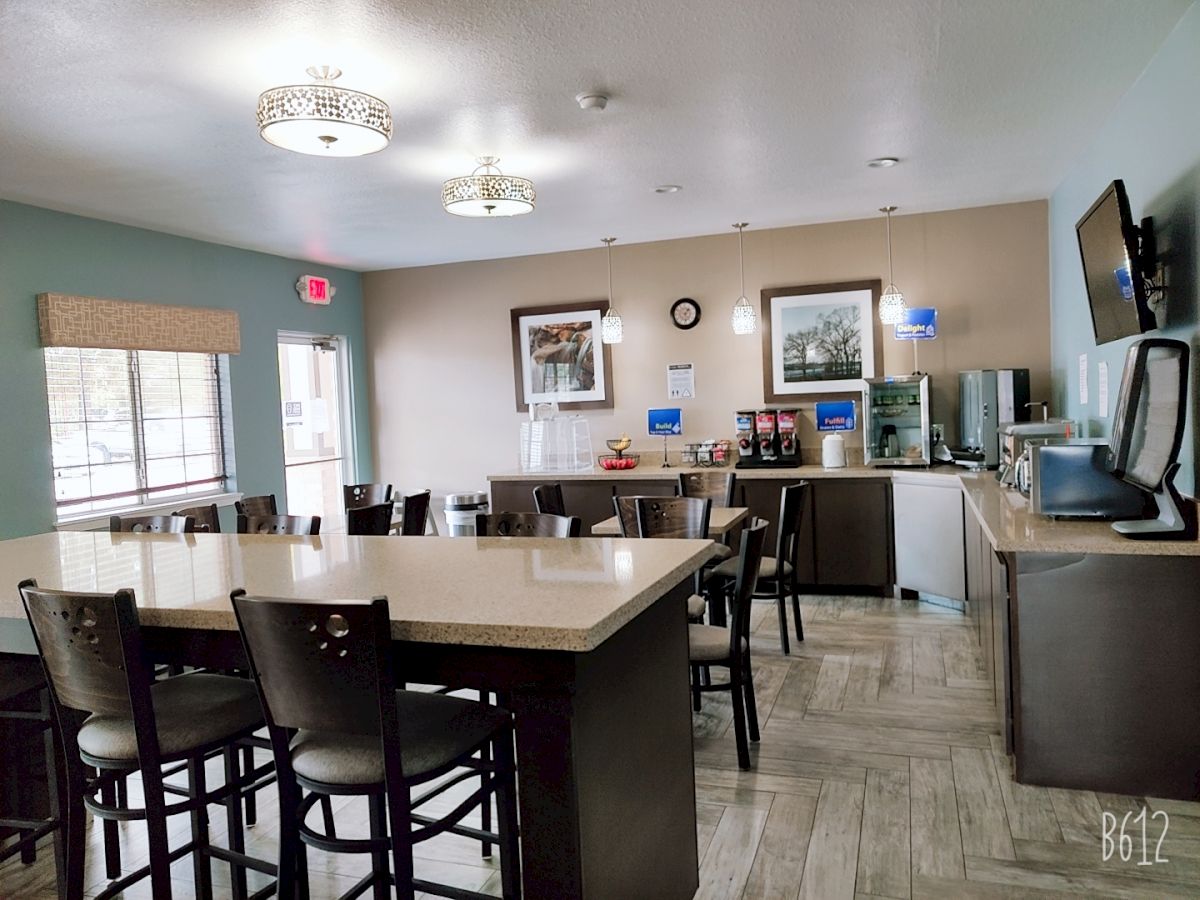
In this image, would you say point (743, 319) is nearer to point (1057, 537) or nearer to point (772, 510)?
point (772, 510)

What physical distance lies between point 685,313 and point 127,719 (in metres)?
4.98

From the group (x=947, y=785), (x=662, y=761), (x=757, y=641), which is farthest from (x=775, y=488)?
(x=662, y=761)

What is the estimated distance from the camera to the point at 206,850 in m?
2.13

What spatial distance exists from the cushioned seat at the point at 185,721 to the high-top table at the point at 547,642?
173mm

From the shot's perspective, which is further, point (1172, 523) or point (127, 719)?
point (1172, 523)

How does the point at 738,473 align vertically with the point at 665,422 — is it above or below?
below

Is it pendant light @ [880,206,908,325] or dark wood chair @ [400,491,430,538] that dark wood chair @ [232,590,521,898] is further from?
pendant light @ [880,206,908,325]

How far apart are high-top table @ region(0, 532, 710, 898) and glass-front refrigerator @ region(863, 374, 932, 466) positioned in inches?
142

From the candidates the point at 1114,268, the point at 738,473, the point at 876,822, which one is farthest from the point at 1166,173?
the point at 738,473

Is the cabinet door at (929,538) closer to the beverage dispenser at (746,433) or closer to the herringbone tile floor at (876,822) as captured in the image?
the beverage dispenser at (746,433)

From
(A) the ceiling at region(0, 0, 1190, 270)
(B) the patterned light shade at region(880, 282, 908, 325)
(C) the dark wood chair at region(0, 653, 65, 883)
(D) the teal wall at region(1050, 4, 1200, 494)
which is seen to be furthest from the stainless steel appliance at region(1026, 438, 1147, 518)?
(C) the dark wood chair at region(0, 653, 65, 883)

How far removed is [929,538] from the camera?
17.1 feet

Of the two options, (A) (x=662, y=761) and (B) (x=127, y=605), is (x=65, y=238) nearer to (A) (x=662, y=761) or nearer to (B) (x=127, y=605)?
(B) (x=127, y=605)

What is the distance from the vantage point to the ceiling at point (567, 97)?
264 centimetres
